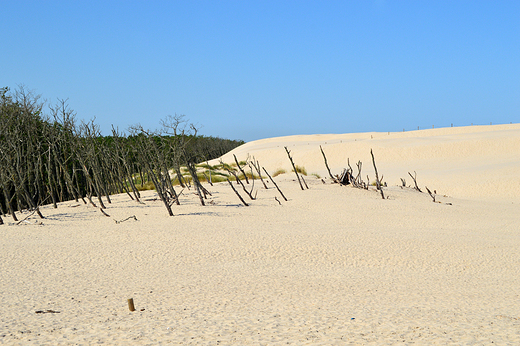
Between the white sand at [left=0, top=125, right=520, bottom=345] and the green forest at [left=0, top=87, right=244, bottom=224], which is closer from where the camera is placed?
the white sand at [left=0, top=125, right=520, bottom=345]


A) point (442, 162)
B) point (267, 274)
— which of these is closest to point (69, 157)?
point (267, 274)

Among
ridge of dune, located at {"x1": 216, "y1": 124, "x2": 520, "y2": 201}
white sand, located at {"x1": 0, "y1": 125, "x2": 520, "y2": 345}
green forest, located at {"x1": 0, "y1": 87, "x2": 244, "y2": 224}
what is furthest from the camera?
ridge of dune, located at {"x1": 216, "y1": 124, "x2": 520, "y2": 201}

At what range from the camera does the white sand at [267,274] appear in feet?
9.74

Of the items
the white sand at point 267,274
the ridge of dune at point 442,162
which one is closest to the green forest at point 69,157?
the white sand at point 267,274

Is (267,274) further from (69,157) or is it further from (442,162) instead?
→ (442,162)

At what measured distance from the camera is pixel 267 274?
195 inches

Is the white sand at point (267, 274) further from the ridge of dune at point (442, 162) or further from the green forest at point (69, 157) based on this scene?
the ridge of dune at point (442, 162)

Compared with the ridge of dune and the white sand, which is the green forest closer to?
the white sand

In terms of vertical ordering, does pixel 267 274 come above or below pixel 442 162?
above

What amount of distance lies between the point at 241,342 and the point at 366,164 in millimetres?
27494

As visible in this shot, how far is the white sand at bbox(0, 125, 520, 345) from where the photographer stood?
2969 millimetres

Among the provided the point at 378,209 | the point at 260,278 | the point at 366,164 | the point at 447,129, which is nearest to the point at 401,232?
the point at 378,209

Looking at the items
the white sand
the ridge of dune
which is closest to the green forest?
the white sand

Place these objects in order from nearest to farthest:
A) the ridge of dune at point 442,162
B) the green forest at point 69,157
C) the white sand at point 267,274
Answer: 1. the white sand at point 267,274
2. the green forest at point 69,157
3. the ridge of dune at point 442,162
